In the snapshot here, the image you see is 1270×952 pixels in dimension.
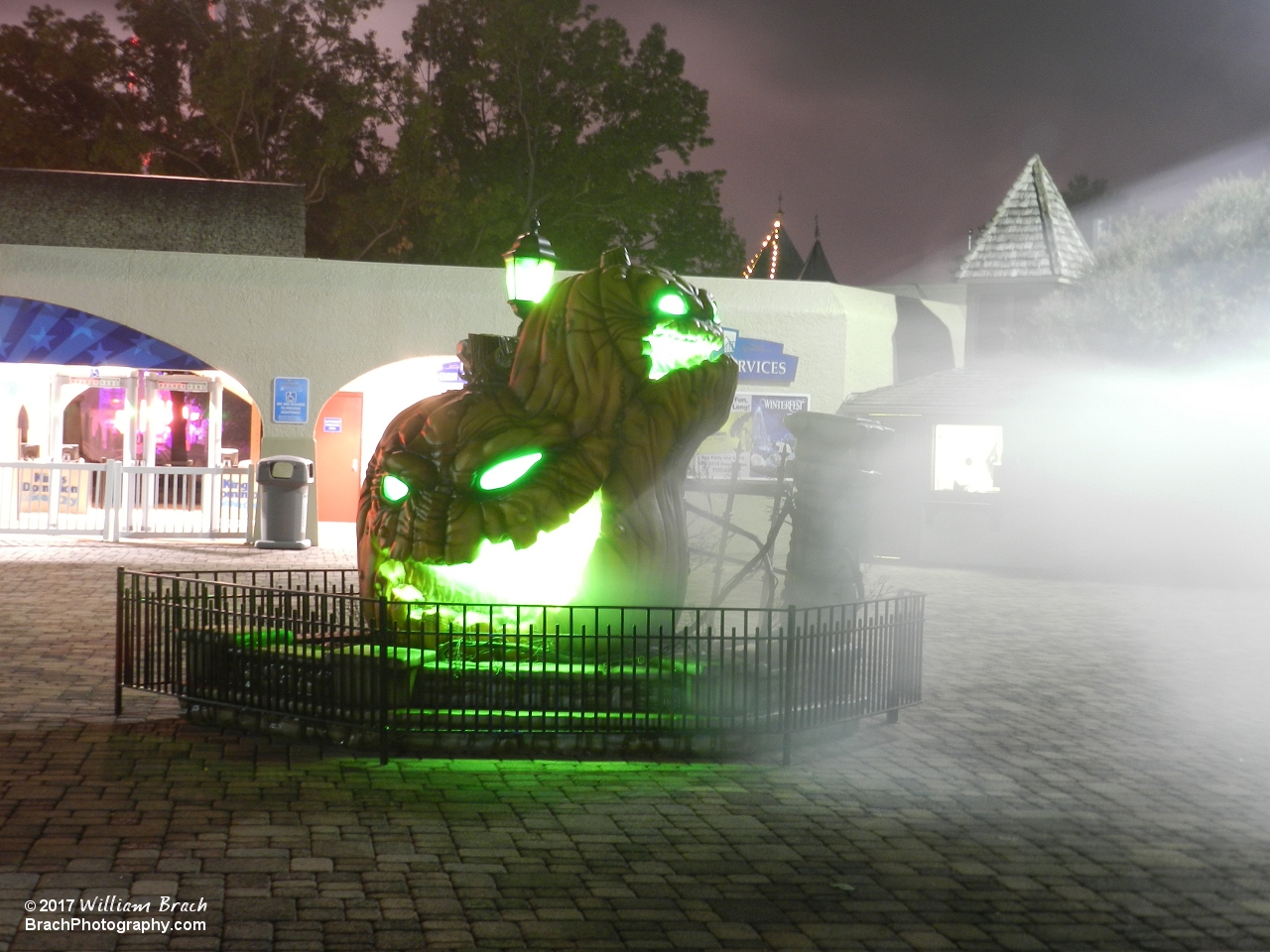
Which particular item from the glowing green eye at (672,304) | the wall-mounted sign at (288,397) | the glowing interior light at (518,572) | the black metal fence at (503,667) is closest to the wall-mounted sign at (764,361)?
the wall-mounted sign at (288,397)

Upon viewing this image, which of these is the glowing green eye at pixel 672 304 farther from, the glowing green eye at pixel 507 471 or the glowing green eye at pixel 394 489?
the glowing green eye at pixel 394 489

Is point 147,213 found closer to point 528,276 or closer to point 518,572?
point 528,276

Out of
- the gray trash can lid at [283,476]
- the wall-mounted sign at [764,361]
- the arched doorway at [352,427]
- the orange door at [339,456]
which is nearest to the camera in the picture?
the gray trash can lid at [283,476]

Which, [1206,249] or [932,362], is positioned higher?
[1206,249]

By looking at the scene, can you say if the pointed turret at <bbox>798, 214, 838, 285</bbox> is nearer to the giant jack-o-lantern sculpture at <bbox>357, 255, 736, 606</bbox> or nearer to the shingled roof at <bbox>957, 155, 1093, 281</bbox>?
the shingled roof at <bbox>957, 155, 1093, 281</bbox>

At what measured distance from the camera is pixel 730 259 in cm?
4381

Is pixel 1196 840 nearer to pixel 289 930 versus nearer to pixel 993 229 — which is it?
pixel 289 930

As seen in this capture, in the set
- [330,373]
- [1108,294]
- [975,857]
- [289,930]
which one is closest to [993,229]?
[1108,294]

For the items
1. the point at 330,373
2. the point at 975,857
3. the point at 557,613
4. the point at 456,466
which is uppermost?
the point at 330,373

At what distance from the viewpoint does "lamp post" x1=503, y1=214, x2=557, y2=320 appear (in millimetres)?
11422

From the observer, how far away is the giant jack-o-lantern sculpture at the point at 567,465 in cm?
847

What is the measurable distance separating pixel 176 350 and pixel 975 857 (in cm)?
1873

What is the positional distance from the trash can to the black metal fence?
12068mm

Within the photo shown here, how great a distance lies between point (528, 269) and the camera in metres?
11.5
